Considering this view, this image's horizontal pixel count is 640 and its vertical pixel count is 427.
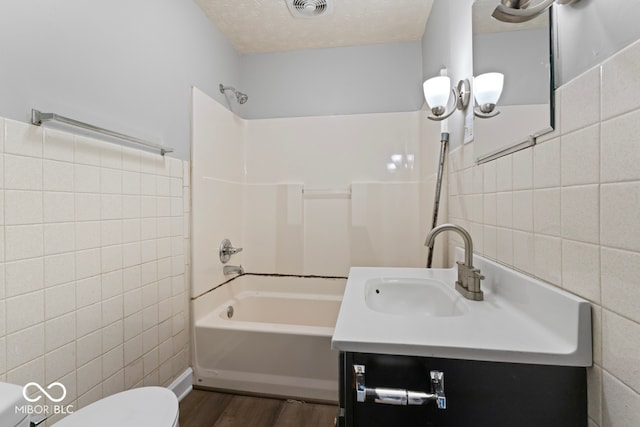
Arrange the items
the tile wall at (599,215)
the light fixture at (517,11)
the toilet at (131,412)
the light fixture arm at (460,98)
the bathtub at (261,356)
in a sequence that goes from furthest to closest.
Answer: the bathtub at (261,356) < the light fixture arm at (460,98) < the toilet at (131,412) < the light fixture at (517,11) < the tile wall at (599,215)

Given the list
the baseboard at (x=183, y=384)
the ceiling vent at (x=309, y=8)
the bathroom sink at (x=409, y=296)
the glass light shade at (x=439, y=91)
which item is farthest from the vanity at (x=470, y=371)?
the ceiling vent at (x=309, y=8)

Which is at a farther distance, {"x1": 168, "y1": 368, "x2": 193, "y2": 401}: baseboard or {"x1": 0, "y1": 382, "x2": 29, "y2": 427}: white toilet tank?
{"x1": 168, "y1": 368, "x2": 193, "y2": 401}: baseboard

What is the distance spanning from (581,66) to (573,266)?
1.49 feet

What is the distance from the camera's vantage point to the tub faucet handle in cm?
218

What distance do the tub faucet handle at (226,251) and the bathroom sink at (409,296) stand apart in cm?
132

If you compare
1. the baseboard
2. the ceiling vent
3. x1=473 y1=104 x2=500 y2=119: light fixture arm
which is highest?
the ceiling vent

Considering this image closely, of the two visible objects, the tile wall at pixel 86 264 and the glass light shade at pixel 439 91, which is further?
the glass light shade at pixel 439 91

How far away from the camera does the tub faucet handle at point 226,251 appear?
2.18 m

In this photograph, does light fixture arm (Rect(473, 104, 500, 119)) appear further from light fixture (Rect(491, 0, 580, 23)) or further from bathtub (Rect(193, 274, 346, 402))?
bathtub (Rect(193, 274, 346, 402))

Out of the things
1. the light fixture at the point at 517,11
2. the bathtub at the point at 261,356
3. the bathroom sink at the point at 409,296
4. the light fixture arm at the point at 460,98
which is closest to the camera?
the light fixture at the point at 517,11

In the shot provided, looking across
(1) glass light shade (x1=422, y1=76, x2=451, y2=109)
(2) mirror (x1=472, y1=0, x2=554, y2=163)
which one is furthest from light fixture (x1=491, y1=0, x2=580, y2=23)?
(1) glass light shade (x1=422, y1=76, x2=451, y2=109)

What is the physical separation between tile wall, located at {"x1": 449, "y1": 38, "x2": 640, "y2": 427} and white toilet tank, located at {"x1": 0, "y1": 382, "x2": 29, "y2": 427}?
1.16 metres

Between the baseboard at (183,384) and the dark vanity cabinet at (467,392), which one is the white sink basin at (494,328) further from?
the baseboard at (183,384)

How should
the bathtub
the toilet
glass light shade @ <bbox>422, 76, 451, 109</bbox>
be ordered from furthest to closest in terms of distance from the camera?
the bathtub → glass light shade @ <bbox>422, 76, 451, 109</bbox> → the toilet
